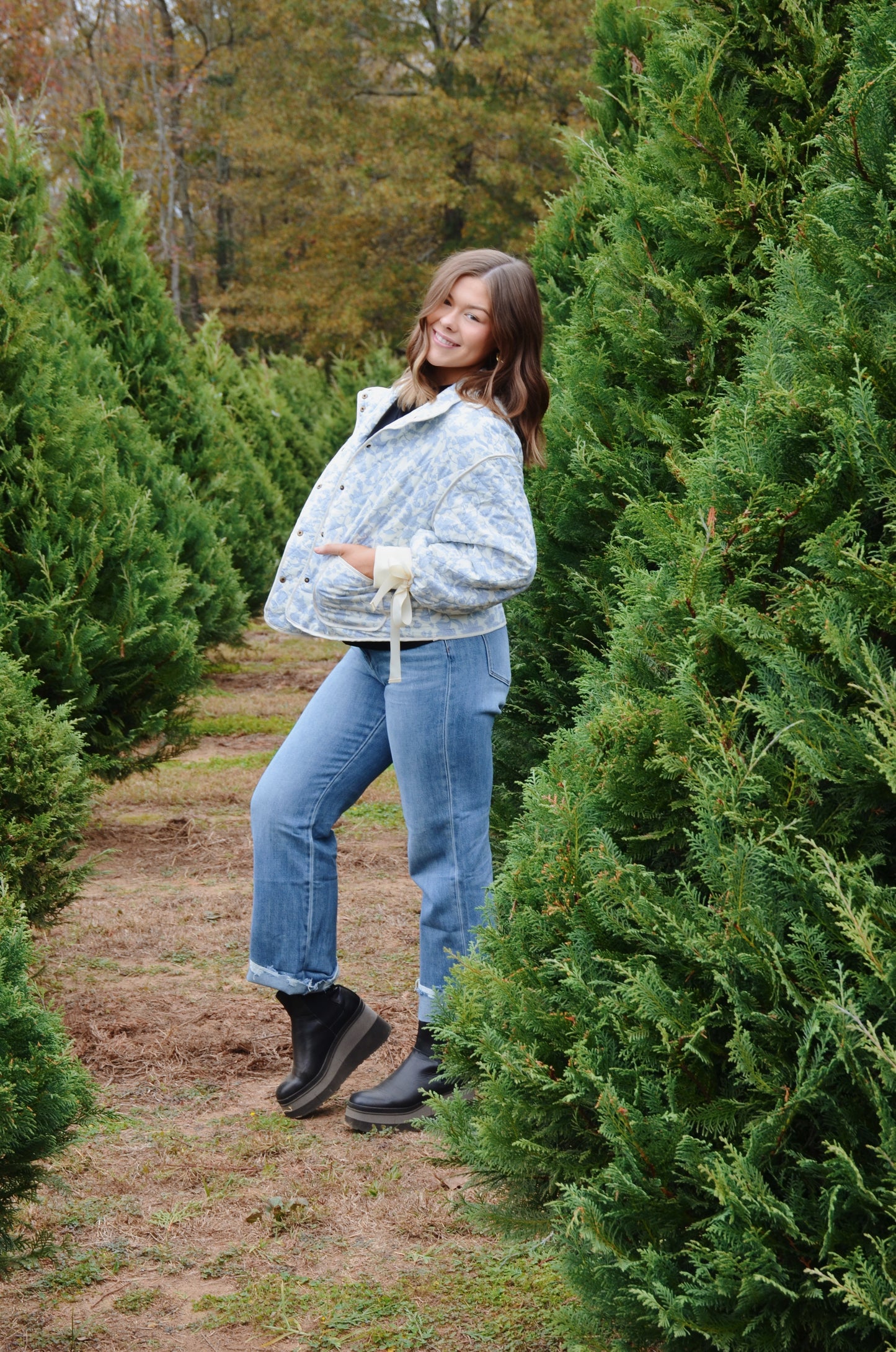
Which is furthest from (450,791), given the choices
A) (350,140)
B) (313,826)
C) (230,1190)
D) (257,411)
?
(350,140)

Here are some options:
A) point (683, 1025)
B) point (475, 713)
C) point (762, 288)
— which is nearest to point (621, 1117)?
point (683, 1025)

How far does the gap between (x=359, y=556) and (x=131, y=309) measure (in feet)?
20.3

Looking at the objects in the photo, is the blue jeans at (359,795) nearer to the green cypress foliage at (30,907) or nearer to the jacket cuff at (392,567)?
the jacket cuff at (392,567)

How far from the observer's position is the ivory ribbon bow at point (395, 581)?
3.08 meters

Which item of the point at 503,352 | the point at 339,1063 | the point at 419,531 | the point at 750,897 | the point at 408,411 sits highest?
the point at 503,352

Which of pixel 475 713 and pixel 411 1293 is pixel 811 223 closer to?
pixel 475 713

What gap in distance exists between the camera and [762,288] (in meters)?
3.17

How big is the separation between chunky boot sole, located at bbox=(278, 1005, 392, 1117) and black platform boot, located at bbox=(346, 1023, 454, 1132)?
94 mm

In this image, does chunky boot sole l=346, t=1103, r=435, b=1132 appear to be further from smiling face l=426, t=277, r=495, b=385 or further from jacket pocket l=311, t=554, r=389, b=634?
smiling face l=426, t=277, r=495, b=385

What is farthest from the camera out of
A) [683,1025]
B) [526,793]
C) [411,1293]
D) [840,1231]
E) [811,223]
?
[411,1293]

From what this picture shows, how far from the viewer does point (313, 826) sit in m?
3.38

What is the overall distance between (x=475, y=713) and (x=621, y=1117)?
1.73m

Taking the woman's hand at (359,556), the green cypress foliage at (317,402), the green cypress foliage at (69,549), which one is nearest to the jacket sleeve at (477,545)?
the woman's hand at (359,556)

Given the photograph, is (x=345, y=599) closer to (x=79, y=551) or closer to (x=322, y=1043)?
(x=322, y=1043)
